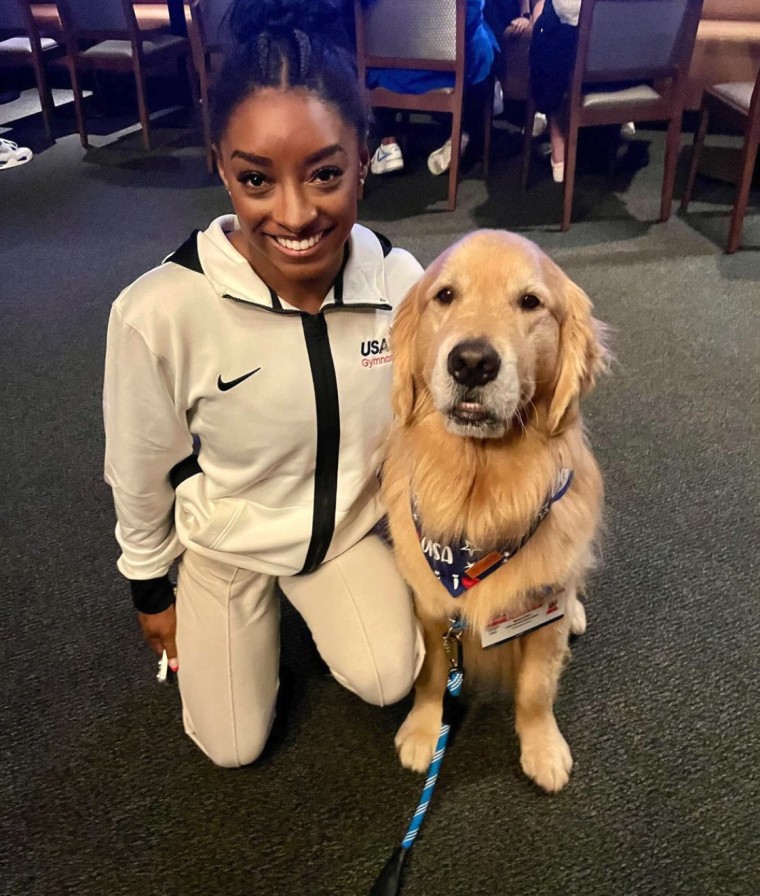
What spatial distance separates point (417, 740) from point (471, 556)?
463 millimetres

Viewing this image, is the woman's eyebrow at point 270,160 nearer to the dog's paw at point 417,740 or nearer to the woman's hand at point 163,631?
the woman's hand at point 163,631

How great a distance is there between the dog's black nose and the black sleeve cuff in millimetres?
790

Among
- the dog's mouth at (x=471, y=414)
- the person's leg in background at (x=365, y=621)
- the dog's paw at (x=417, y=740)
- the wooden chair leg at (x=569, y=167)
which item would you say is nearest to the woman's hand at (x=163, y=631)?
the person's leg in background at (x=365, y=621)

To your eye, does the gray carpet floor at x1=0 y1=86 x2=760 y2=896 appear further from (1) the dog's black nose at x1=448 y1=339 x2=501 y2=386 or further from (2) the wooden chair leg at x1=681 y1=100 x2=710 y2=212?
(2) the wooden chair leg at x1=681 y1=100 x2=710 y2=212

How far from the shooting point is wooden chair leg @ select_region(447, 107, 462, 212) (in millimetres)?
3861

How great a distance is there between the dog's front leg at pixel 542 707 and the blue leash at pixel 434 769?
13 cm

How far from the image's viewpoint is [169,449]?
4.52 ft

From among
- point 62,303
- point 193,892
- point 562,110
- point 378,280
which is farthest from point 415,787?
point 562,110

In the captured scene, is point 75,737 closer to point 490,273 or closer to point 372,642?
point 372,642

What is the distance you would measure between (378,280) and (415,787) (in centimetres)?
100

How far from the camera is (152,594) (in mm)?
1516

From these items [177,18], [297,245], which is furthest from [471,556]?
[177,18]

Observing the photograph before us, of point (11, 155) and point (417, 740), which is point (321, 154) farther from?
point (11, 155)

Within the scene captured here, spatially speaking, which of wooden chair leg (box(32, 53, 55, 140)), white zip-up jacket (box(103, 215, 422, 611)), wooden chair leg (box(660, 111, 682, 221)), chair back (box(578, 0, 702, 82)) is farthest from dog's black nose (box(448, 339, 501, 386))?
wooden chair leg (box(32, 53, 55, 140))
